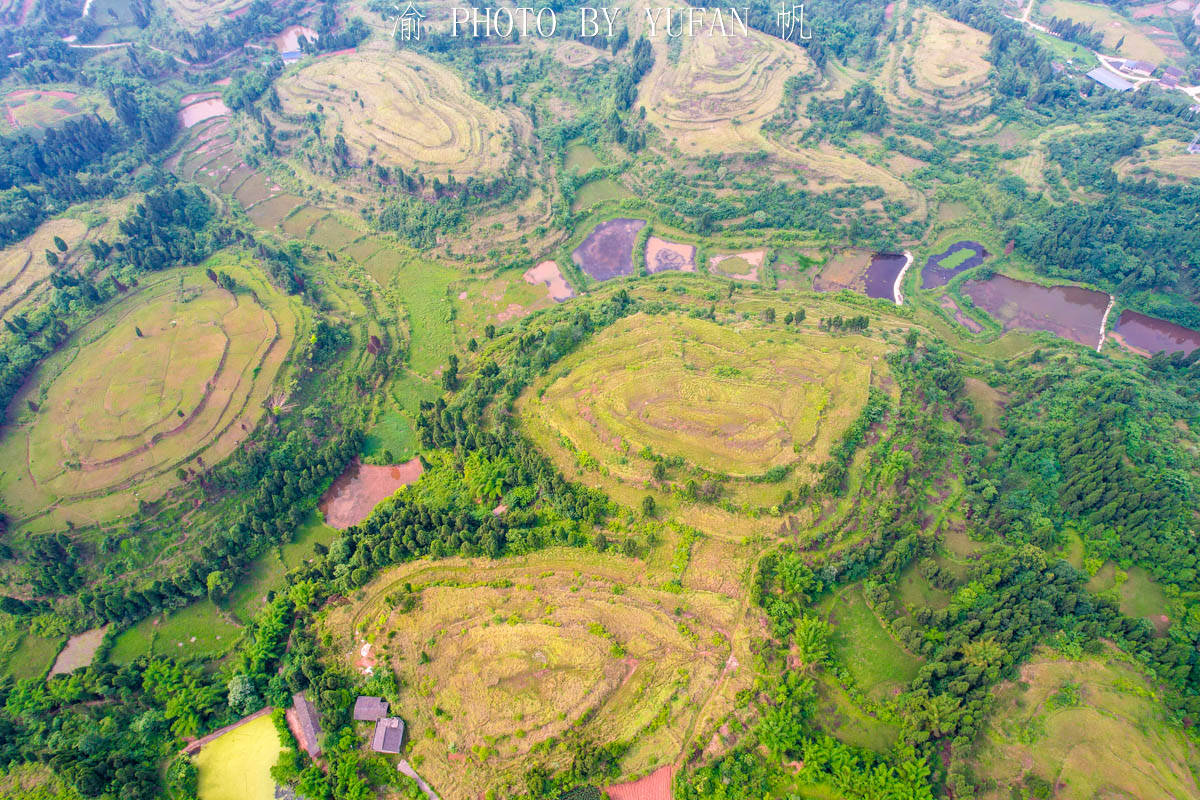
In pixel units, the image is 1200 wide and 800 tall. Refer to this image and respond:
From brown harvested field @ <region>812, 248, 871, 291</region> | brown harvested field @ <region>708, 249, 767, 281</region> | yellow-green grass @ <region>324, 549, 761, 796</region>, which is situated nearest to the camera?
yellow-green grass @ <region>324, 549, 761, 796</region>

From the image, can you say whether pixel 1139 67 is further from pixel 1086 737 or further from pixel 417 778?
pixel 417 778

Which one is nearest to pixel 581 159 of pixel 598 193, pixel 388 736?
pixel 598 193

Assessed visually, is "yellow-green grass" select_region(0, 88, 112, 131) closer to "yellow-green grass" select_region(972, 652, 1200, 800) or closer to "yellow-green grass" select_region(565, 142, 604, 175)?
"yellow-green grass" select_region(565, 142, 604, 175)

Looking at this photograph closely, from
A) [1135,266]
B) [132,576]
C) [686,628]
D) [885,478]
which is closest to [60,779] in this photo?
[132,576]

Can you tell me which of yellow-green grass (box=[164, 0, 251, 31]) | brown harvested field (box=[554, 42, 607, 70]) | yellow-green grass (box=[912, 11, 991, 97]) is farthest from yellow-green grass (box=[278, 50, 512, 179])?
yellow-green grass (box=[912, 11, 991, 97])

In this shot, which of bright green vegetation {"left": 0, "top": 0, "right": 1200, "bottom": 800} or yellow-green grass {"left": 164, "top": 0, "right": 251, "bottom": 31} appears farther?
yellow-green grass {"left": 164, "top": 0, "right": 251, "bottom": 31}

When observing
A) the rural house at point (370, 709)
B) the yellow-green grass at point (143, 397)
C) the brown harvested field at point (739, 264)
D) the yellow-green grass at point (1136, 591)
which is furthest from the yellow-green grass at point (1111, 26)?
the rural house at point (370, 709)
